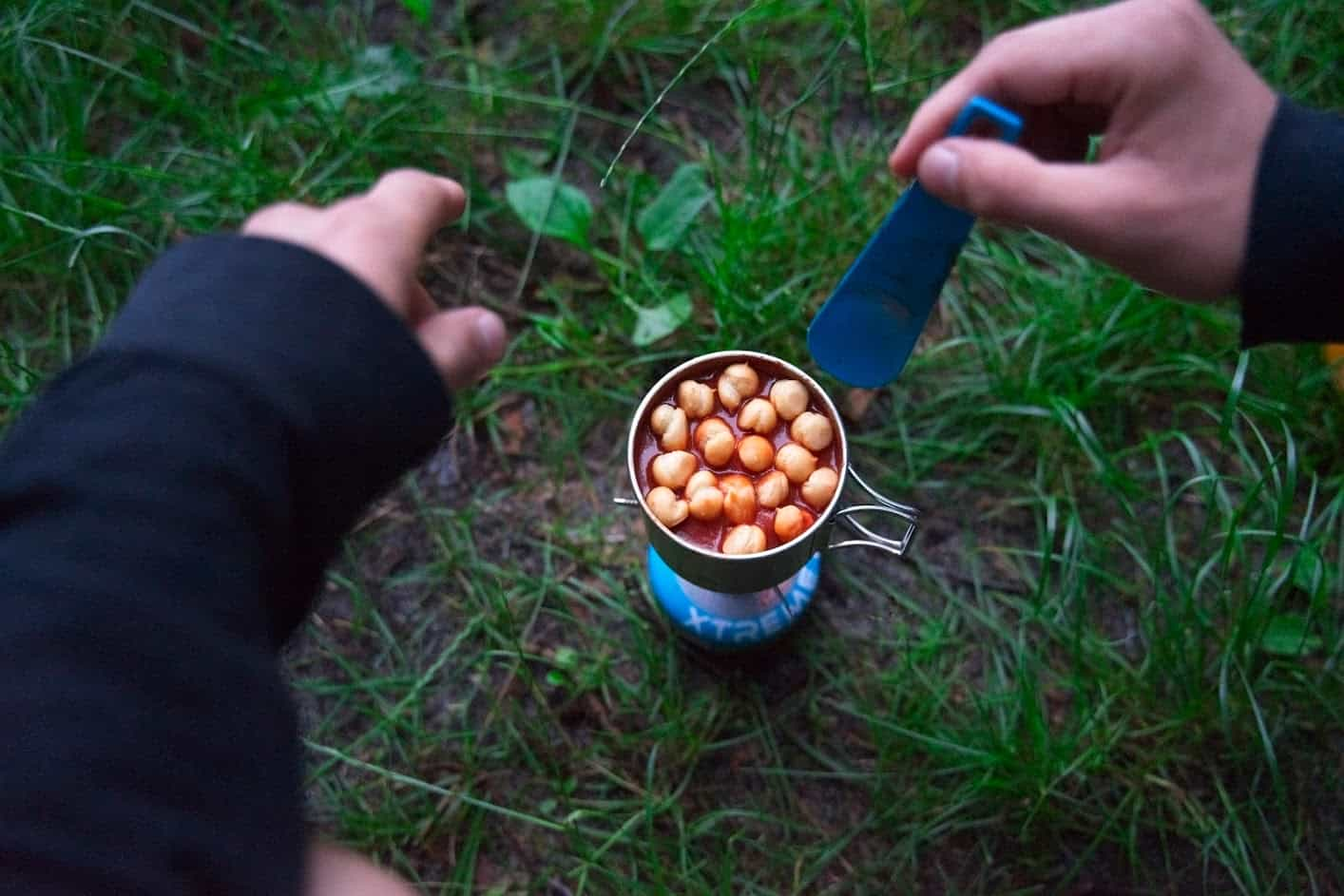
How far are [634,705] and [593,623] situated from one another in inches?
4.0

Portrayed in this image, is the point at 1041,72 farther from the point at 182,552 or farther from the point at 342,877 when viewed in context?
the point at 342,877

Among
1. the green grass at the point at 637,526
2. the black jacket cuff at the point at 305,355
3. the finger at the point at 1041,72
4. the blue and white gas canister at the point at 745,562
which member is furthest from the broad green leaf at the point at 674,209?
the black jacket cuff at the point at 305,355

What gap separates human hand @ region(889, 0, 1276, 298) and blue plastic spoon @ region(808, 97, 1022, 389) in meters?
0.06

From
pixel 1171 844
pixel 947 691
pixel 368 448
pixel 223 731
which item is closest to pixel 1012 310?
pixel 947 691

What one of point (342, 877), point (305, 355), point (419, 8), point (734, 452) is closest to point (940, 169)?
point (734, 452)

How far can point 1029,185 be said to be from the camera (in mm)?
767

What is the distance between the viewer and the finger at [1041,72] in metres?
0.80

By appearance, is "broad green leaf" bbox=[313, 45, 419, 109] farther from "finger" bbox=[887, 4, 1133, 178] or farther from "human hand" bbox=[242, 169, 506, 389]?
"finger" bbox=[887, 4, 1133, 178]

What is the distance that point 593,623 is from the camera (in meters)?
1.21

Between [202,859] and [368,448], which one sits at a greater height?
[368,448]

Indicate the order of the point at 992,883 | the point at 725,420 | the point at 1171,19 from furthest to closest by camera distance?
1. the point at 992,883
2. the point at 725,420
3. the point at 1171,19

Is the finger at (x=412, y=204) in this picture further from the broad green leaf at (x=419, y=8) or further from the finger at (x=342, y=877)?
the broad green leaf at (x=419, y=8)

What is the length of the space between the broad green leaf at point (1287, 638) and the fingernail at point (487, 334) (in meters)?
0.88

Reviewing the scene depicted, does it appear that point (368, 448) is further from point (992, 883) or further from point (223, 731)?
point (992, 883)
